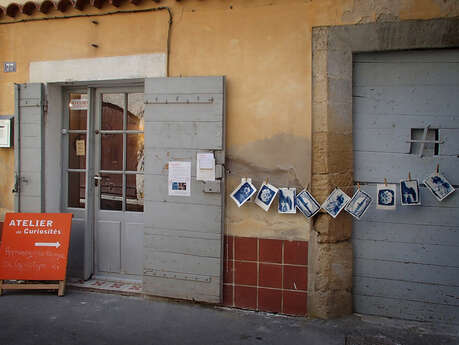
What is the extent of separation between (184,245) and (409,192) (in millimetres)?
2217

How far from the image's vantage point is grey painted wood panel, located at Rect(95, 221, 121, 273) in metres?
4.20

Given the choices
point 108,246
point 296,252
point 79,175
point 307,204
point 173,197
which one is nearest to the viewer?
point 307,204

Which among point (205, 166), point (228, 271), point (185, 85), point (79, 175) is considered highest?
point (185, 85)

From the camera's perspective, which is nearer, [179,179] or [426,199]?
[426,199]

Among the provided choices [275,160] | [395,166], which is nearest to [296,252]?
[275,160]

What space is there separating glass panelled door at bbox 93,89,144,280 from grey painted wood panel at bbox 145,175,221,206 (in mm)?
432

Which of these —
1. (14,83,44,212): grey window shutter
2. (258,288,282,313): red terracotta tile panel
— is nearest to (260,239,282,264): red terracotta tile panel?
(258,288,282,313): red terracotta tile panel

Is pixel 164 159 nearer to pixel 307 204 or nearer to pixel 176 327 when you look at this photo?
pixel 307 204

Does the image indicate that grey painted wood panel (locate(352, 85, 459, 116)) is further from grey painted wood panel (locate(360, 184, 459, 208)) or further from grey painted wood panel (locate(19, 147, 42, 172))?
grey painted wood panel (locate(19, 147, 42, 172))

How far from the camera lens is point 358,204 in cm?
331

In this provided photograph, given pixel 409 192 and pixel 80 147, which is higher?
pixel 80 147

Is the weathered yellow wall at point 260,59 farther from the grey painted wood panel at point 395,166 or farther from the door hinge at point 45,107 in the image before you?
the door hinge at point 45,107

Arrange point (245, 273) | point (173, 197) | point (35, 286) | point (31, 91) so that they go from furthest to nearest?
point (31, 91)
point (35, 286)
point (173, 197)
point (245, 273)

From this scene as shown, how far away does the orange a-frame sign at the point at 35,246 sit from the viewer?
380 cm
